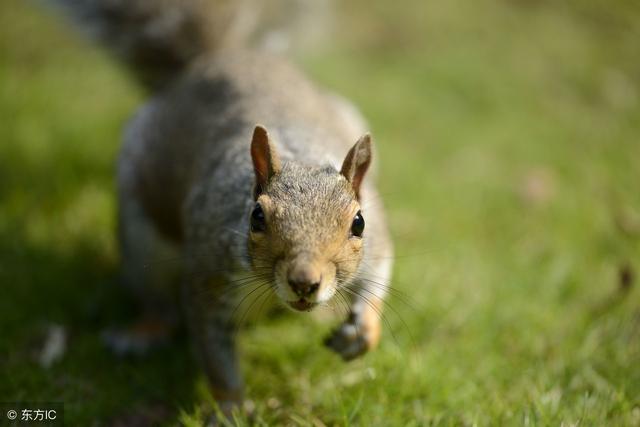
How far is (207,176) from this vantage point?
2.37 meters

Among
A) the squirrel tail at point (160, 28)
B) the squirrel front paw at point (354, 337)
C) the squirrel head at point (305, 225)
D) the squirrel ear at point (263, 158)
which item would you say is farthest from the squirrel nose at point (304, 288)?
the squirrel tail at point (160, 28)

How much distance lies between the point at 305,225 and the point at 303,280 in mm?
183

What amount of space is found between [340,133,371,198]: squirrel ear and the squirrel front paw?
0.48 m

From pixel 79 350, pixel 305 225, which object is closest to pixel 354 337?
pixel 305 225

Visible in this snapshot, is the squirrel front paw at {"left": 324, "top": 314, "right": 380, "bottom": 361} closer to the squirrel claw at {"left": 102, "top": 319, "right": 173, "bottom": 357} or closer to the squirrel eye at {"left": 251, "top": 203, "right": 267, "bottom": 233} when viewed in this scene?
the squirrel eye at {"left": 251, "top": 203, "right": 267, "bottom": 233}

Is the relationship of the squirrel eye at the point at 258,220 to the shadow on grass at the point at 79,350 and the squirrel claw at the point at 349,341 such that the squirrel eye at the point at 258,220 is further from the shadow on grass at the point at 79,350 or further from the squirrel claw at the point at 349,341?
the shadow on grass at the point at 79,350

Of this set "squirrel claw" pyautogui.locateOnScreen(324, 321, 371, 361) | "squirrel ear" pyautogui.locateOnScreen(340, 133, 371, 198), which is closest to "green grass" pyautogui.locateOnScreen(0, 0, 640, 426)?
"squirrel claw" pyautogui.locateOnScreen(324, 321, 371, 361)

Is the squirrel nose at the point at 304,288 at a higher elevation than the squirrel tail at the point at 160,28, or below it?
below

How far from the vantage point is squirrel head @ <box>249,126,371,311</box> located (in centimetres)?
168

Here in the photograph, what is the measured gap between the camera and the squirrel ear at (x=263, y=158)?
1.89m

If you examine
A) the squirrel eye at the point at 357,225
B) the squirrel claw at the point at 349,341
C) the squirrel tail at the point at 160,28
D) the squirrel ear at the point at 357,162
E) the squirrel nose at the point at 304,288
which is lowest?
the squirrel nose at the point at 304,288

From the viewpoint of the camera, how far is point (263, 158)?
194cm
